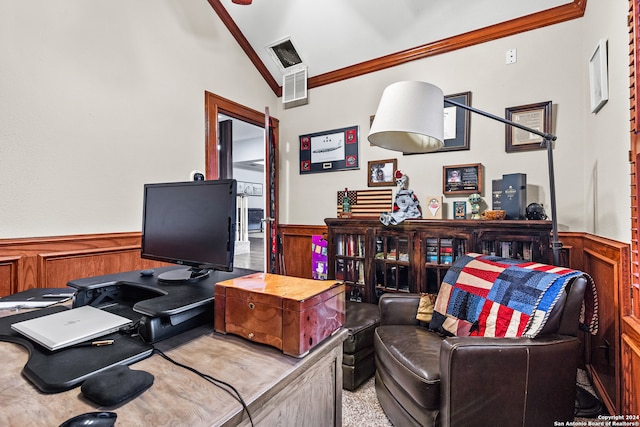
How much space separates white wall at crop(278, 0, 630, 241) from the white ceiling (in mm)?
197

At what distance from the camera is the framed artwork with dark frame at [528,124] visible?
90.4 inches

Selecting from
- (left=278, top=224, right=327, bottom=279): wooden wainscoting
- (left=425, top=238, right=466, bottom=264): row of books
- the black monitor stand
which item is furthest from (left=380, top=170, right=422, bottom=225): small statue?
the black monitor stand

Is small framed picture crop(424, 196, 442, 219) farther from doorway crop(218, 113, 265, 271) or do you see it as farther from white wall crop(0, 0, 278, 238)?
doorway crop(218, 113, 265, 271)

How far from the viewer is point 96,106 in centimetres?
210

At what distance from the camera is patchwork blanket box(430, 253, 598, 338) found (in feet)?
4.45

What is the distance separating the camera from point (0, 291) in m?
1.73

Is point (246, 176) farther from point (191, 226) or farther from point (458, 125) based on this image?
point (191, 226)

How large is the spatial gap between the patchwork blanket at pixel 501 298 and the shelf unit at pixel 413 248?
334 millimetres

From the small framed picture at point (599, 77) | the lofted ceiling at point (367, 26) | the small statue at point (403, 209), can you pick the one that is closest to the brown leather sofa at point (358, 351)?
the small statue at point (403, 209)

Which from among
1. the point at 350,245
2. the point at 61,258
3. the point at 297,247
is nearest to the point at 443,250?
the point at 350,245

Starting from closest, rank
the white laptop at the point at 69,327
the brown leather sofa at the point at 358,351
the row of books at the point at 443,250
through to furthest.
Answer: the white laptop at the point at 69,327
the brown leather sofa at the point at 358,351
the row of books at the point at 443,250

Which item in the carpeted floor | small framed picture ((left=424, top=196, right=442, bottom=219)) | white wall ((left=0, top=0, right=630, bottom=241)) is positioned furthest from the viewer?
small framed picture ((left=424, top=196, right=442, bottom=219))

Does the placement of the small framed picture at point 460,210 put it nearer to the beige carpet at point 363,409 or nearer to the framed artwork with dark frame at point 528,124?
the framed artwork with dark frame at point 528,124

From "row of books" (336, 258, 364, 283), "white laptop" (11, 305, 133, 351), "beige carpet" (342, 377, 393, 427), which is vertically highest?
"white laptop" (11, 305, 133, 351)
